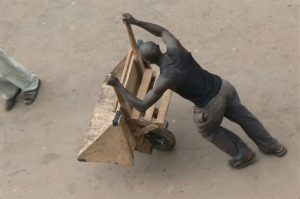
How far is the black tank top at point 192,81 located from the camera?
426 cm

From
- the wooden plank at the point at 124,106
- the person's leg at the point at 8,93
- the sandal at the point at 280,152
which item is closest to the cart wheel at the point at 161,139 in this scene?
the wooden plank at the point at 124,106

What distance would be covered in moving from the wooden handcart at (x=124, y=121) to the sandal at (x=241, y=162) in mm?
665

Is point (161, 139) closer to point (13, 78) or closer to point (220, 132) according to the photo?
point (220, 132)

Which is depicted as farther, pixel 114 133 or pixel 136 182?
pixel 136 182

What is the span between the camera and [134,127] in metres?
4.86

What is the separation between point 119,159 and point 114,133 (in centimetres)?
33

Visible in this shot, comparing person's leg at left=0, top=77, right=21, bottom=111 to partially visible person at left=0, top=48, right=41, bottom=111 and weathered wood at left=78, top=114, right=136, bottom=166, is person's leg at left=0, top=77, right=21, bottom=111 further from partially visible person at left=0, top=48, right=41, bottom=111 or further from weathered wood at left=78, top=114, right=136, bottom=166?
weathered wood at left=78, top=114, right=136, bottom=166

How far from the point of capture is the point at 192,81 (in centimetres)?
432

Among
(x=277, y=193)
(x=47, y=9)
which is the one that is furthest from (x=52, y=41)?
(x=277, y=193)

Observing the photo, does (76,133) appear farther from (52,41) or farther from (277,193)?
(277,193)

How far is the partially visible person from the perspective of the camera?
19.0ft

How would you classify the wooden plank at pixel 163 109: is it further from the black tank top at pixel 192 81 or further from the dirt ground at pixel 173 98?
the dirt ground at pixel 173 98

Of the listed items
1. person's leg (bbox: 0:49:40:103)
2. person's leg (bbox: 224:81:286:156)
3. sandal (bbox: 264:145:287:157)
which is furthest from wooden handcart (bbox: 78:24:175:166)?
person's leg (bbox: 0:49:40:103)

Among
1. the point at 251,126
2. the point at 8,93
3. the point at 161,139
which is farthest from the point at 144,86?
the point at 8,93
